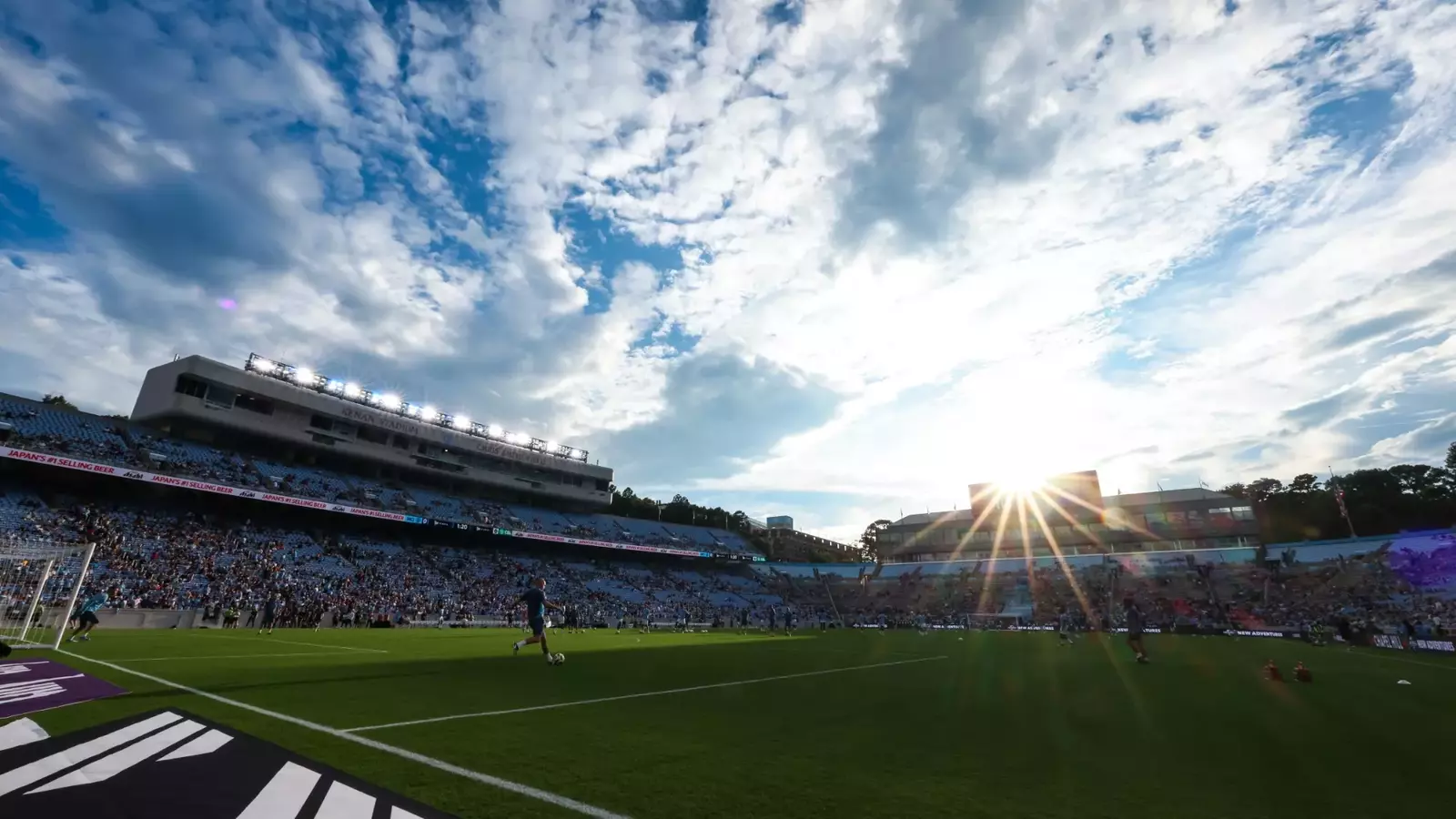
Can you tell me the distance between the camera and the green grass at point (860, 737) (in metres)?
4.25

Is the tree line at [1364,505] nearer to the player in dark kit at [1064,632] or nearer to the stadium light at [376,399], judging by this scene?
the player in dark kit at [1064,632]

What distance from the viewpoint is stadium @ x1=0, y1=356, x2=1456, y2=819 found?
4402mm

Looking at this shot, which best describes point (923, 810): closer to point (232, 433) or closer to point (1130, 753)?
point (1130, 753)

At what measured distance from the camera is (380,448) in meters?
52.7

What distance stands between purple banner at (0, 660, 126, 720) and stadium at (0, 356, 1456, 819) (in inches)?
4.0

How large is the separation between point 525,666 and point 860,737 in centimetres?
913

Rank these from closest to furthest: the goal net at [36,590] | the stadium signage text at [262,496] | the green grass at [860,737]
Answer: the green grass at [860,737], the goal net at [36,590], the stadium signage text at [262,496]

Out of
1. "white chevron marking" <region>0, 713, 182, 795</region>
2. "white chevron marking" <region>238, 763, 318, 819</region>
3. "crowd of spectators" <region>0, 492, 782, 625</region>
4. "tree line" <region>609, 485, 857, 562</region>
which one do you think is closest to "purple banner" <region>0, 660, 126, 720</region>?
"white chevron marking" <region>0, 713, 182, 795</region>

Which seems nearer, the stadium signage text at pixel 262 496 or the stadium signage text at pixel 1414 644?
the stadium signage text at pixel 1414 644

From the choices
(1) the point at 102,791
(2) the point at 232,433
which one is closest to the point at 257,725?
(1) the point at 102,791

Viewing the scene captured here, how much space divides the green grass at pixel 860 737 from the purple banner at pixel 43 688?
1.13 ft

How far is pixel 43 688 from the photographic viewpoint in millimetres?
7684

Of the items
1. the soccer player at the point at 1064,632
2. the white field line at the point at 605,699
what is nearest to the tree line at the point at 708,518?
the soccer player at the point at 1064,632

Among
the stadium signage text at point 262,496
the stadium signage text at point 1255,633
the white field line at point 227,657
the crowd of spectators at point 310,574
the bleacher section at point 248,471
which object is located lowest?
the white field line at point 227,657
